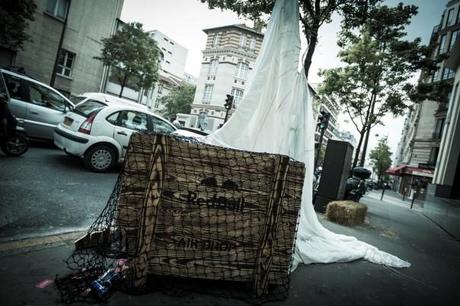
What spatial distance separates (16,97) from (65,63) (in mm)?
17392

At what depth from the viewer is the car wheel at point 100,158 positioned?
6336 mm

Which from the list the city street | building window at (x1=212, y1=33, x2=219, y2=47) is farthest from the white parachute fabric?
building window at (x1=212, y1=33, x2=219, y2=47)

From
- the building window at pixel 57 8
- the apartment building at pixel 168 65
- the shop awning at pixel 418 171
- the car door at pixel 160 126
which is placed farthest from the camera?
the apartment building at pixel 168 65

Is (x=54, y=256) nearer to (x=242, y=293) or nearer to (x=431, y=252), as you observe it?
(x=242, y=293)

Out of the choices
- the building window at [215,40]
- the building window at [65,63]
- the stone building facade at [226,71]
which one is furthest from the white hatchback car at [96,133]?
the building window at [215,40]

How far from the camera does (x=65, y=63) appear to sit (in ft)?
69.7

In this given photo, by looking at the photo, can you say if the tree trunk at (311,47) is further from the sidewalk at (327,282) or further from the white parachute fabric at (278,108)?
the sidewalk at (327,282)

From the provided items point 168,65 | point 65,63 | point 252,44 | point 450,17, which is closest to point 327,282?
point 65,63

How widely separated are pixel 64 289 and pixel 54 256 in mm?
636

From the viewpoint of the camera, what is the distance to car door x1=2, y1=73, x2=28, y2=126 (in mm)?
6741

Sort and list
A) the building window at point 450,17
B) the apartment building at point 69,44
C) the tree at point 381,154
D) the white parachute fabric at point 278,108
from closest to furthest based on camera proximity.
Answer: the white parachute fabric at point 278,108 → the apartment building at point 69,44 → the building window at point 450,17 → the tree at point 381,154

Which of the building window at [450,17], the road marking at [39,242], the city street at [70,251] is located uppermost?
the building window at [450,17]

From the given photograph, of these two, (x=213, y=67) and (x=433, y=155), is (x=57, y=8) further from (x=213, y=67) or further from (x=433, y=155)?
(x=433, y=155)

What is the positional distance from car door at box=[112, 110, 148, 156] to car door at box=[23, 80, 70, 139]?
223 cm
